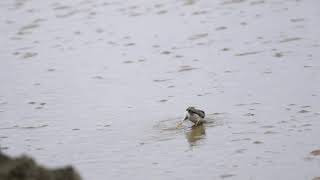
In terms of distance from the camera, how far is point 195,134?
950 cm

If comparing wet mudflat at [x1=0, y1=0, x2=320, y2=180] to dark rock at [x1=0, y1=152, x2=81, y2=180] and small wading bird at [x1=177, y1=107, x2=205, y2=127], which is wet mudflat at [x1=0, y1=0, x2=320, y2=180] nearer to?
small wading bird at [x1=177, y1=107, x2=205, y2=127]

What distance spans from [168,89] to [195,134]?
2146 mm

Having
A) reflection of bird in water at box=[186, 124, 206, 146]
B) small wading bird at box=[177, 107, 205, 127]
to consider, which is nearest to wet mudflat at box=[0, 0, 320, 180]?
reflection of bird in water at box=[186, 124, 206, 146]

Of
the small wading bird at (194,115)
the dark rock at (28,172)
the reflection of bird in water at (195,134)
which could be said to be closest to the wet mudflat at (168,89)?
the reflection of bird in water at (195,134)

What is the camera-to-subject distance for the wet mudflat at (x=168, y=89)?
28.0ft

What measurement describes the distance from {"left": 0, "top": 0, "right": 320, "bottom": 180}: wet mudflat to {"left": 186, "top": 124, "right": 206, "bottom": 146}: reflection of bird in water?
0.06ft

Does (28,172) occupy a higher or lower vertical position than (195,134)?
higher

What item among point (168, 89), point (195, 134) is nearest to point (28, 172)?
point (195, 134)

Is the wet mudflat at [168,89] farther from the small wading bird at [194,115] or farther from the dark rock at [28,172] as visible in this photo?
the dark rock at [28,172]

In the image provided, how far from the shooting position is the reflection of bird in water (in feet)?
A: 30.4

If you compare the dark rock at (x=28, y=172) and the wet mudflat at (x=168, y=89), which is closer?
the dark rock at (x=28, y=172)

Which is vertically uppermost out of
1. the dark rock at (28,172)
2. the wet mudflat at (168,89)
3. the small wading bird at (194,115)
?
the dark rock at (28,172)

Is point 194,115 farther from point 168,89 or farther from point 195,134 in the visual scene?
point 168,89

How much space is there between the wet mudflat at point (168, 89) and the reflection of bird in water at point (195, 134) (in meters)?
0.02
